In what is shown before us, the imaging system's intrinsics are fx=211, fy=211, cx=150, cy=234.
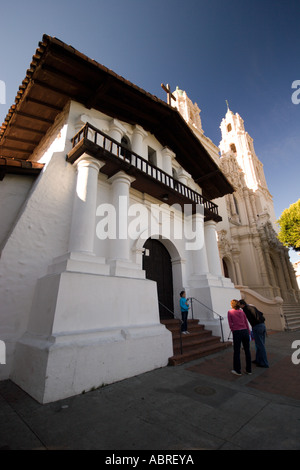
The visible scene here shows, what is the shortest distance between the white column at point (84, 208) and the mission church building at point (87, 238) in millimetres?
31

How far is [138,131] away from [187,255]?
6.01 m

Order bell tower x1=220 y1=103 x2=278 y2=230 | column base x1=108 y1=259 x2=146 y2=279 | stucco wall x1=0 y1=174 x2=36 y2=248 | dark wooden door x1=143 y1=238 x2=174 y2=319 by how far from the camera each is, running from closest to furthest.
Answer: column base x1=108 y1=259 x2=146 y2=279 < stucco wall x1=0 y1=174 x2=36 y2=248 < dark wooden door x1=143 y1=238 x2=174 y2=319 < bell tower x1=220 y1=103 x2=278 y2=230

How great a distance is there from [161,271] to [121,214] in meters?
3.54

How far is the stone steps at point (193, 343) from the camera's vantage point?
574cm

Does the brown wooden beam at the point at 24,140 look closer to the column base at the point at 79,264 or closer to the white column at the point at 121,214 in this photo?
the white column at the point at 121,214

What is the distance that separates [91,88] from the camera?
726 centimetres

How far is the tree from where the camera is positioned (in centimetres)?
1867

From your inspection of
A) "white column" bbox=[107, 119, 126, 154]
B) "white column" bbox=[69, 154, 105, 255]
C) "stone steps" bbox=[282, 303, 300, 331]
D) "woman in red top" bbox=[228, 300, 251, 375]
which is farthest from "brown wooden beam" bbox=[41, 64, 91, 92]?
"stone steps" bbox=[282, 303, 300, 331]

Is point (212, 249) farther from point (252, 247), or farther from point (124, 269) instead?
point (252, 247)

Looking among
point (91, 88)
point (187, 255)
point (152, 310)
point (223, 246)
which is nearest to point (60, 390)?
point (152, 310)

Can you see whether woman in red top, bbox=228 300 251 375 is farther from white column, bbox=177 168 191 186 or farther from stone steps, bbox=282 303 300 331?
stone steps, bbox=282 303 300 331

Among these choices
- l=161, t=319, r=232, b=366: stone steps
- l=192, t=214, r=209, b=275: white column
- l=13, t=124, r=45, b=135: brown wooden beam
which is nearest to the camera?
l=161, t=319, r=232, b=366: stone steps

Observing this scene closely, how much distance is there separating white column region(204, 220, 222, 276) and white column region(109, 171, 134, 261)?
18.5 ft

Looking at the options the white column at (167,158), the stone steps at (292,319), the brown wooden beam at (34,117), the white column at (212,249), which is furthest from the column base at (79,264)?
the stone steps at (292,319)
